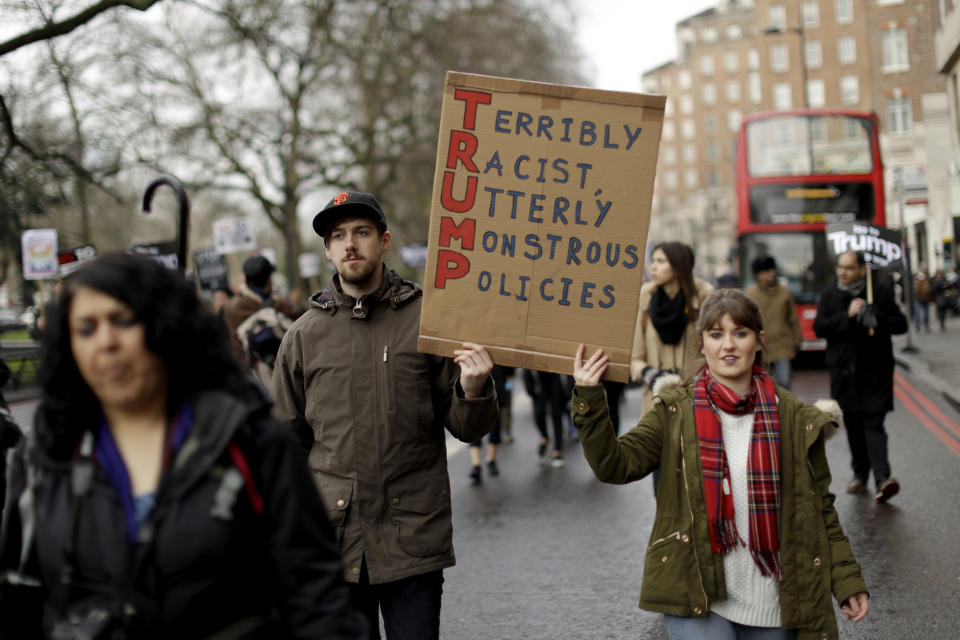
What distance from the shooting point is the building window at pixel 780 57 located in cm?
7731

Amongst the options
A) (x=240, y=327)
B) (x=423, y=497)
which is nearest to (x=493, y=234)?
(x=423, y=497)

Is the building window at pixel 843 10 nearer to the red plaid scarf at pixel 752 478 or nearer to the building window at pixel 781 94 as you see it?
the building window at pixel 781 94

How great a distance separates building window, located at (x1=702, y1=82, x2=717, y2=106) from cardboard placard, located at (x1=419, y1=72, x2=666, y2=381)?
10684cm

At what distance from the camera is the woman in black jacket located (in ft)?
5.96

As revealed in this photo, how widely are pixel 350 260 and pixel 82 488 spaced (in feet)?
5.04

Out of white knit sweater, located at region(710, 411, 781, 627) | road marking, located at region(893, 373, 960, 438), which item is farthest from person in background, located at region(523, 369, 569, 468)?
white knit sweater, located at region(710, 411, 781, 627)

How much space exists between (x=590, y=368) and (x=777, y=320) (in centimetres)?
747

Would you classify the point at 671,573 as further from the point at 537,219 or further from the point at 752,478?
the point at 537,219

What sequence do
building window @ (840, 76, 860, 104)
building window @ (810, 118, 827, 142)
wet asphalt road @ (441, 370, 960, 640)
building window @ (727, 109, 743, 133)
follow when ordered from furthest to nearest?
1. building window @ (727, 109, 743, 133)
2. building window @ (840, 76, 860, 104)
3. building window @ (810, 118, 827, 142)
4. wet asphalt road @ (441, 370, 960, 640)

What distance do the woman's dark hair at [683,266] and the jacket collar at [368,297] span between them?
307cm

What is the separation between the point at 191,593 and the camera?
181 centimetres

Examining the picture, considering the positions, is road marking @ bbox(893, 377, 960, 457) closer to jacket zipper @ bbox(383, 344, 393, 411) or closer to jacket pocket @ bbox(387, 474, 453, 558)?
jacket pocket @ bbox(387, 474, 453, 558)

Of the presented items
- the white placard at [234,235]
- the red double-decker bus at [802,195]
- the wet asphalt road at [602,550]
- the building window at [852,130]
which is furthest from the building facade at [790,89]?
the wet asphalt road at [602,550]

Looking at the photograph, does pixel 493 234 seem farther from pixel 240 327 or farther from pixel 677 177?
pixel 677 177
